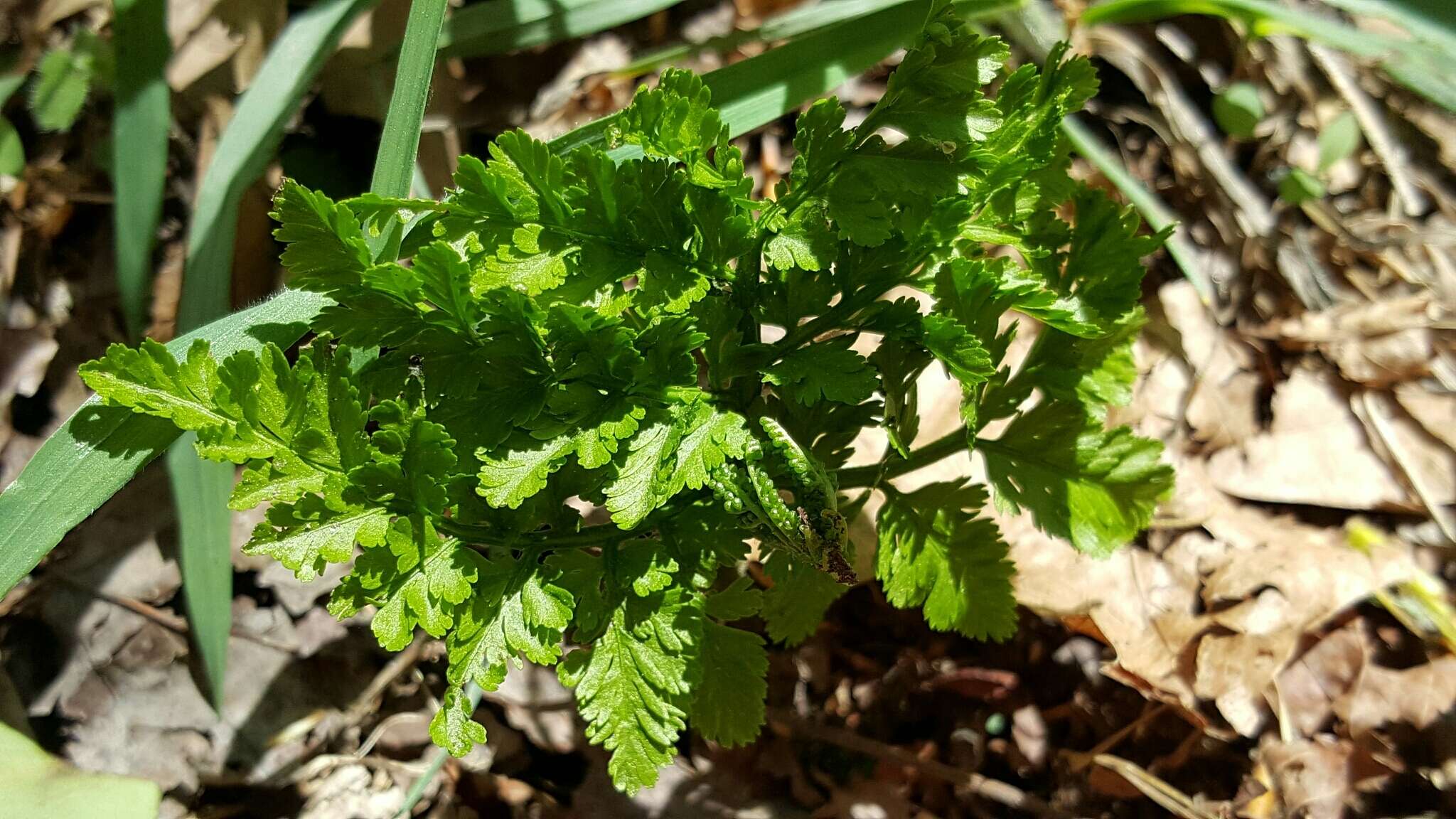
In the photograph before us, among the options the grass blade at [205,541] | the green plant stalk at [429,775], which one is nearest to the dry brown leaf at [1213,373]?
the green plant stalk at [429,775]

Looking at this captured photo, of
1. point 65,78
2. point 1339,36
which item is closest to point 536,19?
point 65,78

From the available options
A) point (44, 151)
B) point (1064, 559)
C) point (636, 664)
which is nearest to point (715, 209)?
point (636, 664)

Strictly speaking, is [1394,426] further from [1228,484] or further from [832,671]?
[832,671]

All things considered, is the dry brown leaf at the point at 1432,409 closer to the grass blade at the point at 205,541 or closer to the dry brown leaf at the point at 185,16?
the grass blade at the point at 205,541

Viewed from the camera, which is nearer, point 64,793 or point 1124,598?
point 64,793

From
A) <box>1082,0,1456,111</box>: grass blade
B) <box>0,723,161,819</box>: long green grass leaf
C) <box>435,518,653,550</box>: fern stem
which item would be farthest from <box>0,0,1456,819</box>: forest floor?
<box>435,518,653,550</box>: fern stem

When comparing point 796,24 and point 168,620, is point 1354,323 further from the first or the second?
point 168,620
